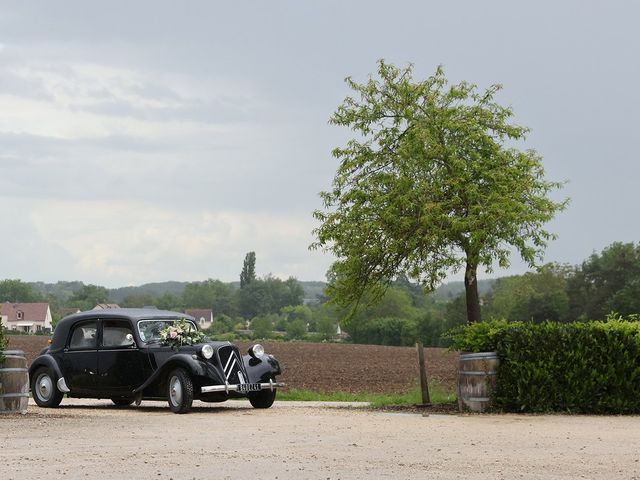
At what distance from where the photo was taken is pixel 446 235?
23453mm

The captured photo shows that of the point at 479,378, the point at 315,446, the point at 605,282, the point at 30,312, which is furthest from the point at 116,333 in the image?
the point at 30,312

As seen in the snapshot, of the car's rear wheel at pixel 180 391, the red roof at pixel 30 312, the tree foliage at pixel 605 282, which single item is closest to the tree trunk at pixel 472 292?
the car's rear wheel at pixel 180 391

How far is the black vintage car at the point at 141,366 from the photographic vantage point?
1747cm

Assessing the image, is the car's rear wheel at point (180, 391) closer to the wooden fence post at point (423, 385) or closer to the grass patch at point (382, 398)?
the grass patch at point (382, 398)

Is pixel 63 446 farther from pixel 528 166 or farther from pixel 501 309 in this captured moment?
pixel 501 309

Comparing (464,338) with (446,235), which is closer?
(464,338)

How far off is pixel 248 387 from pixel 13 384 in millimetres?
3854

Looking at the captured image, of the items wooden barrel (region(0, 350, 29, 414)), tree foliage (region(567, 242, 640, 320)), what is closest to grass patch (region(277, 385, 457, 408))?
wooden barrel (region(0, 350, 29, 414))

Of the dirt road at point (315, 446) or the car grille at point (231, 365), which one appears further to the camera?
the car grille at point (231, 365)

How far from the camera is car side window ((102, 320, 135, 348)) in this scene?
1883cm

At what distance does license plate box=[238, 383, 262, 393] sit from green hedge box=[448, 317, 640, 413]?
13.3ft

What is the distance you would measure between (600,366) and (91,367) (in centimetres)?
902

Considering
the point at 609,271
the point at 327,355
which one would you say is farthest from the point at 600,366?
the point at 609,271

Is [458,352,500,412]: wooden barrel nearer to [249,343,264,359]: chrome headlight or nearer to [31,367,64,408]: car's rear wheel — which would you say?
[249,343,264,359]: chrome headlight
